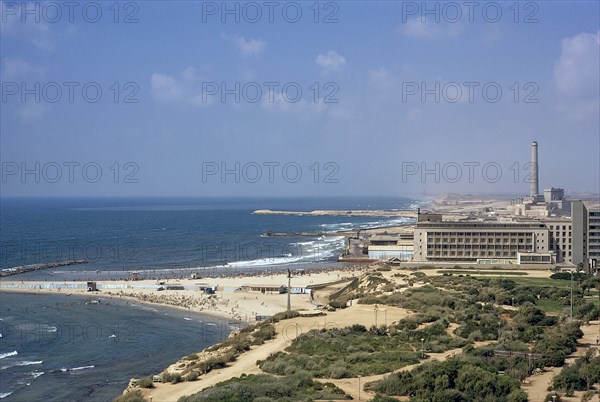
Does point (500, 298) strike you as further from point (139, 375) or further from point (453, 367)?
point (139, 375)

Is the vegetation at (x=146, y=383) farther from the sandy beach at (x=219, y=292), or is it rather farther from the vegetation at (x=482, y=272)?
the vegetation at (x=482, y=272)

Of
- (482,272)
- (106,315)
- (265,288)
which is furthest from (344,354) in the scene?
(265,288)

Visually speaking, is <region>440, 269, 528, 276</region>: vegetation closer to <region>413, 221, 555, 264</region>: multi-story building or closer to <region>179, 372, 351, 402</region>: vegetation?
<region>413, 221, 555, 264</region>: multi-story building

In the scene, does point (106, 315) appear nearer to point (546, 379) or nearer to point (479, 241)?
point (546, 379)

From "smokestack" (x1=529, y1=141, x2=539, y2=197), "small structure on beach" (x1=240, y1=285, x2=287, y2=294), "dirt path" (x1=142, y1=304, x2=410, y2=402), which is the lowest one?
"small structure on beach" (x1=240, y1=285, x2=287, y2=294)

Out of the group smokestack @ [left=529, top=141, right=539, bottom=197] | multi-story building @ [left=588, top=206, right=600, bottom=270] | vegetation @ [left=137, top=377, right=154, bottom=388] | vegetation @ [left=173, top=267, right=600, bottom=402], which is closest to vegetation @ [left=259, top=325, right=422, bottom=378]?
vegetation @ [left=173, top=267, right=600, bottom=402]

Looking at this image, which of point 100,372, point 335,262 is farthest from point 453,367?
point 335,262
